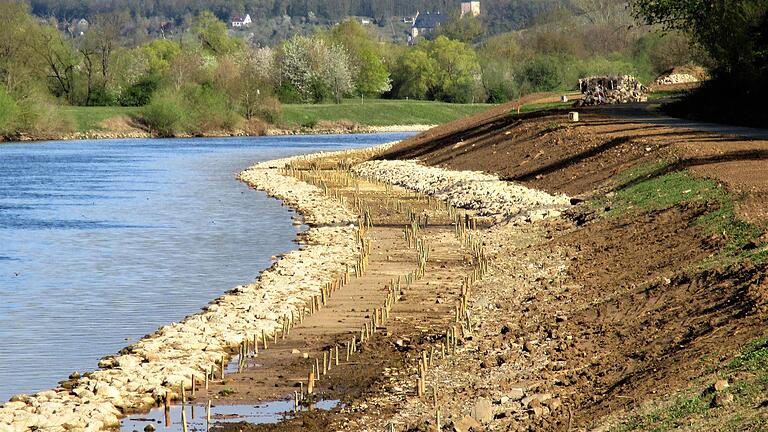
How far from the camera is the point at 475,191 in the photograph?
38.0 metres

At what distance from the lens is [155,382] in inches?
566

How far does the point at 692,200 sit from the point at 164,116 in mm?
89500

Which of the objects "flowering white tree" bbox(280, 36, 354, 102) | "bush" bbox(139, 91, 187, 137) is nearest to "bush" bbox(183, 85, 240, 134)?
"bush" bbox(139, 91, 187, 137)

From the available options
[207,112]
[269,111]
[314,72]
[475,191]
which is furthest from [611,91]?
[314,72]

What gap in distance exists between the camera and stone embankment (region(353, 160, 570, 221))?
31.2 m

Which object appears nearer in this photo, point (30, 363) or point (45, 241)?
point (30, 363)

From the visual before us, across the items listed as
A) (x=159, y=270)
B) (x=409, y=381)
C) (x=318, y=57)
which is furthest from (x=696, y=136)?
(x=318, y=57)

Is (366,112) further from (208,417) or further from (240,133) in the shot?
(208,417)

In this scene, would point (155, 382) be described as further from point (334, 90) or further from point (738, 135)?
point (334, 90)

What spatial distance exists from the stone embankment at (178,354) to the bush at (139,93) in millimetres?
99833

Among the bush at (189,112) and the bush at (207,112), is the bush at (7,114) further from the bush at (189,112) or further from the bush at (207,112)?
the bush at (207,112)

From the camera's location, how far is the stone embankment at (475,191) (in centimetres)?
3117

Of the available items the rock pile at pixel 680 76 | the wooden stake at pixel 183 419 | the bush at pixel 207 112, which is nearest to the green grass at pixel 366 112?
the bush at pixel 207 112

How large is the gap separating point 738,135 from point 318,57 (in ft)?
359
